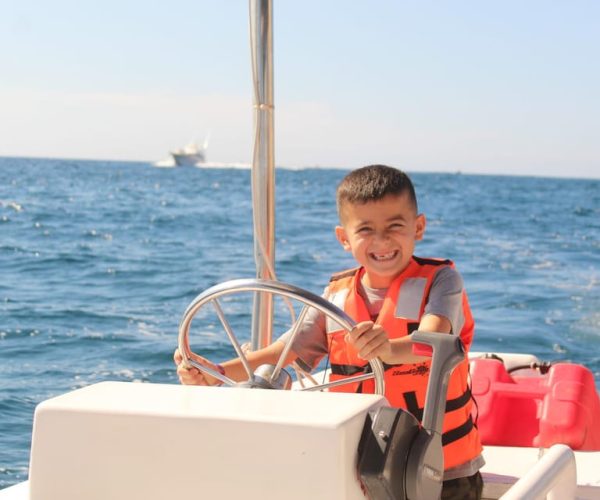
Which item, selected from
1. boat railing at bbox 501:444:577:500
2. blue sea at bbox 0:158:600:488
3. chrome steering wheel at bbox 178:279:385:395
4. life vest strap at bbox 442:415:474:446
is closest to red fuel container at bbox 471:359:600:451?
life vest strap at bbox 442:415:474:446

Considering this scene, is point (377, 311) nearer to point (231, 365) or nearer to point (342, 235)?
point (342, 235)

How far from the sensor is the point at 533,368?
3.68 meters

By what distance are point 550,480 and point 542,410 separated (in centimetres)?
119

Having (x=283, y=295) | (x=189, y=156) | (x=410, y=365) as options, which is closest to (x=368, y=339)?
(x=283, y=295)

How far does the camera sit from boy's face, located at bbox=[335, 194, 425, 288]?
235cm

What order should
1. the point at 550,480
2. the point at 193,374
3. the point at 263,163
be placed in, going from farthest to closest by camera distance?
the point at 263,163 → the point at 193,374 → the point at 550,480

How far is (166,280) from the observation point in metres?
11.1

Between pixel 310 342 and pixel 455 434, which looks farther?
pixel 310 342

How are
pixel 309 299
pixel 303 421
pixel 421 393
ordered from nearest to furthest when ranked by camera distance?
pixel 303 421, pixel 309 299, pixel 421 393

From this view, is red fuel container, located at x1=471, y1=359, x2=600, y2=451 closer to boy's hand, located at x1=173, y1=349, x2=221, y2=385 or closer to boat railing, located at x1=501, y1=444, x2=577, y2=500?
boat railing, located at x1=501, y1=444, x2=577, y2=500

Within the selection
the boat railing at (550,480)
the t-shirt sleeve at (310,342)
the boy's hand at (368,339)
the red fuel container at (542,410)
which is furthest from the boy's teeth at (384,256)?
the red fuel container at (542,410)

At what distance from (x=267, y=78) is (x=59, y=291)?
760 centimetres

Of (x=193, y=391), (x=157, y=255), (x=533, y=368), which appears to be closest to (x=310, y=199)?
(x=157, y=255)

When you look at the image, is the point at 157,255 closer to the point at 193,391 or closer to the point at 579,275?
the point at 579,275
